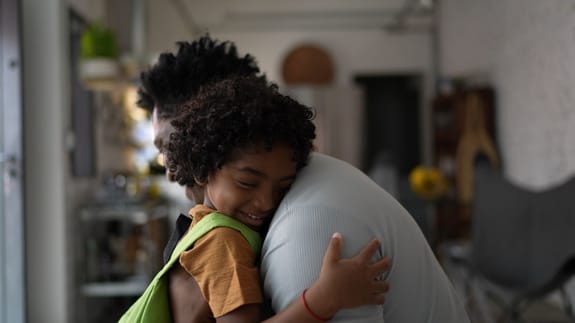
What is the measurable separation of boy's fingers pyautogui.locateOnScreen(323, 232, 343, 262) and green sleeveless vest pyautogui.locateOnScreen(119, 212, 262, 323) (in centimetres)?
13

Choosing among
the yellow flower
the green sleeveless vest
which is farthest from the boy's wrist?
the yellow flower

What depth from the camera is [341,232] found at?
29.8 inches

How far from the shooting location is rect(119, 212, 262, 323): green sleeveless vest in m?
0.80

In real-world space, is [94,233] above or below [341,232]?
below

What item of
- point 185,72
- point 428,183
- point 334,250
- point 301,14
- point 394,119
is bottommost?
point 428,183

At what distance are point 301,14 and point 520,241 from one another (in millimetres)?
4993

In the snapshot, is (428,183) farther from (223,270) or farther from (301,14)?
(301,14)

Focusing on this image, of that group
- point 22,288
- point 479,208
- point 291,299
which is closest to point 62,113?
point 22,288

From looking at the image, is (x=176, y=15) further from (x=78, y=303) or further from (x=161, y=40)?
(x=78, y=303)

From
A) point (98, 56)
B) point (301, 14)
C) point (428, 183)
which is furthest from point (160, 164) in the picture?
point (301, 14)

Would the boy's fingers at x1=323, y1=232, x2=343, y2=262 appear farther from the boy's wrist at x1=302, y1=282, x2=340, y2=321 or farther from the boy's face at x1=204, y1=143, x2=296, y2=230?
the boy's face at x1=204, y1=143, x2=296, y2=230

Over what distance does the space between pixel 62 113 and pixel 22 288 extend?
1.04 metres

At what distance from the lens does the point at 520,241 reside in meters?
3.20

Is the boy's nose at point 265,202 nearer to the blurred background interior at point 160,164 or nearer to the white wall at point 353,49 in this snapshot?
the blurred background interior at point 160,164
